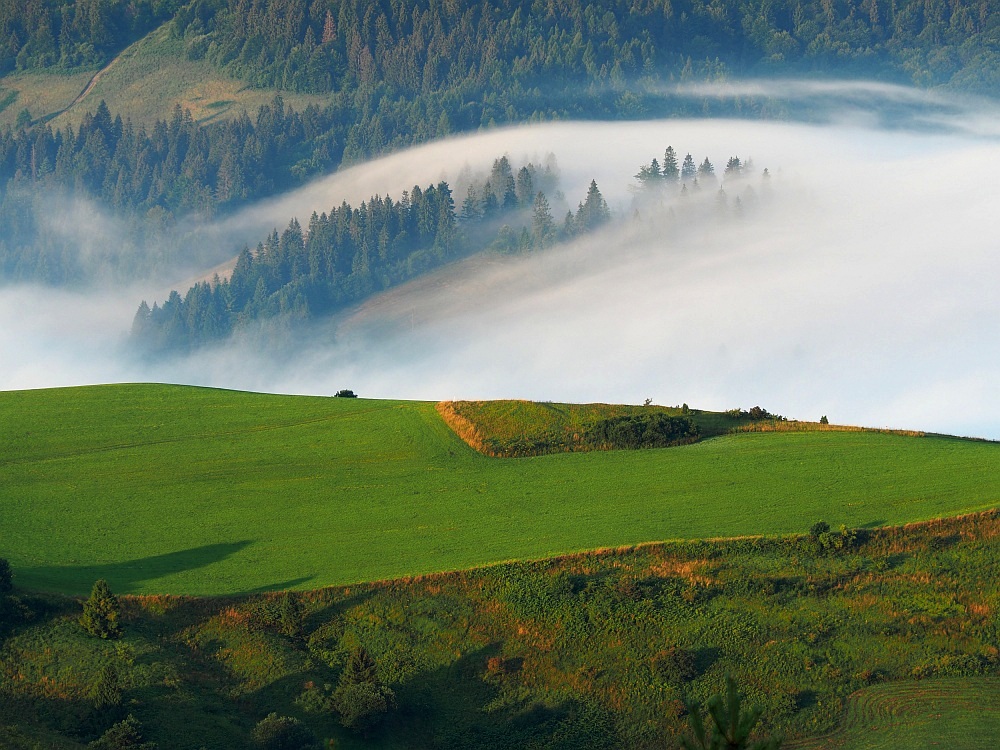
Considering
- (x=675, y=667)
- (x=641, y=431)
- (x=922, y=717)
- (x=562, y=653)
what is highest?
(x=641, y=431)

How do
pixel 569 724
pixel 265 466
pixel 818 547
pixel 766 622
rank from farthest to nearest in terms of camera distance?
pixel 265 466 → pixel 818 547 → pixel 766 622 → pixel 569 724

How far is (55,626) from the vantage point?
67312 millimetres

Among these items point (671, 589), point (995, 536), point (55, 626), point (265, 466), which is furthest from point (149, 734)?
point (995, 536)

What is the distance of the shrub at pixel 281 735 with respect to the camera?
60719 millimetres

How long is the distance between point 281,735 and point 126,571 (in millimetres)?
17245

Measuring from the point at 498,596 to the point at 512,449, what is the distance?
2150 centimetres

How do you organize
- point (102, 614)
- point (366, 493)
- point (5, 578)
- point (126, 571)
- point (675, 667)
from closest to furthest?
1. point (102, 614)
2. point (675, 667)
3. point (5, 578)
4. point (126, 571)
5. point (366, 493)

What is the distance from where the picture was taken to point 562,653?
68312 mm

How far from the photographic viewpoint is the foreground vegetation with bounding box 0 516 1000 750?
208 ft

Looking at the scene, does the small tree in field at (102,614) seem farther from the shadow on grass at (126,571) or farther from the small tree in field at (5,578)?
the shadow on grass at (126,571)

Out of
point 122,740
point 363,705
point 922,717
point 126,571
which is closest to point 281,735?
point 363,705

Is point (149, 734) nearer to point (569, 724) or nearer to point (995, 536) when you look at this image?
point (569, 724)

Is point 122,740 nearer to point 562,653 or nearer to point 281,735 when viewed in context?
point 281,735

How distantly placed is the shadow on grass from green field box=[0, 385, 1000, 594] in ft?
0.45
